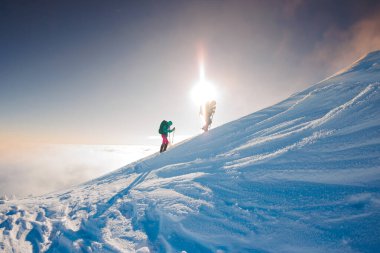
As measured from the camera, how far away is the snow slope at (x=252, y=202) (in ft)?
10.5

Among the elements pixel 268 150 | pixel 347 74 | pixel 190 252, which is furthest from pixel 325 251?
pixel 347 74

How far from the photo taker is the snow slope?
3.21 m

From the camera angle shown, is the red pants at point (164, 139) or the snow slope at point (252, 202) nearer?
the snow slope at point (252, 202)

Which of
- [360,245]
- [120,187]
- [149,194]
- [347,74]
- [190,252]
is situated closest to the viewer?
[360,245]

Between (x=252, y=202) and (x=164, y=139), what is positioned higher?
(x=164, y=139)

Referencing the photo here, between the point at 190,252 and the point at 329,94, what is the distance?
322 inches

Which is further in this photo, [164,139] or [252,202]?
[164,139]

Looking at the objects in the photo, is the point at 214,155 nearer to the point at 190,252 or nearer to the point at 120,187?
the point at 120,187

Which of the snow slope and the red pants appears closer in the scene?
the snow slope

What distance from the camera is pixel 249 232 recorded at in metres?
3.46

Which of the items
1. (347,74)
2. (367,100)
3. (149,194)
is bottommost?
(149,194)

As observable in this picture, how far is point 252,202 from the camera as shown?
414 centimetres

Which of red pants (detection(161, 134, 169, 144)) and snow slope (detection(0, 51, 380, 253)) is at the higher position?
red pants (detection(161, 134, 169, 144))

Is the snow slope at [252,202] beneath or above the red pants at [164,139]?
beneath
